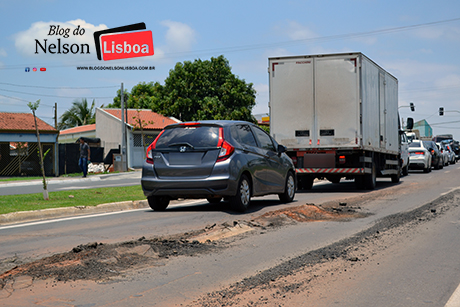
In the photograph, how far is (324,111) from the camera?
1537 centimetres

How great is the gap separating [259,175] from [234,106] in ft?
120

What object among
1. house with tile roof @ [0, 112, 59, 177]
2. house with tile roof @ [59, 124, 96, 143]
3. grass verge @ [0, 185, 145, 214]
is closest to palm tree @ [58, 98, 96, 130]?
house with tile roof @ [59, 124, 96, 143]

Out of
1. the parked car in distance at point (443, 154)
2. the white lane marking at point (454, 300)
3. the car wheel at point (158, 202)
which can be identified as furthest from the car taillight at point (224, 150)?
the parked car in distance at point (443, 154)

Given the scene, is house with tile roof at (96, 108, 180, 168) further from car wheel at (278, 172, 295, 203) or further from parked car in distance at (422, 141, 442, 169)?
car wheel at (278, 172, 295, 203)

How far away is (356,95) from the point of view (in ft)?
49.4

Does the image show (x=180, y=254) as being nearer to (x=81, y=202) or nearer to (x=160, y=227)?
(x=160, y=227)

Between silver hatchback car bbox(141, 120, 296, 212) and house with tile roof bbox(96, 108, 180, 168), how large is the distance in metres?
29.7

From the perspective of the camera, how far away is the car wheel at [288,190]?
40.4 feet

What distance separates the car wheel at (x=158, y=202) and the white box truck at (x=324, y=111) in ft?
18.1

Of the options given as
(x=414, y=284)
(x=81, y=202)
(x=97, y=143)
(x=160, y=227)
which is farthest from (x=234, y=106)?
(x=414, y=284)

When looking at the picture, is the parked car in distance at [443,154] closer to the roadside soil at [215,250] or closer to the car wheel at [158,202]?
the car wheel at [158,202]

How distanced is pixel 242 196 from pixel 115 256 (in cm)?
475

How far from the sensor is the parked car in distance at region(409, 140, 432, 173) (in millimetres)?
28188

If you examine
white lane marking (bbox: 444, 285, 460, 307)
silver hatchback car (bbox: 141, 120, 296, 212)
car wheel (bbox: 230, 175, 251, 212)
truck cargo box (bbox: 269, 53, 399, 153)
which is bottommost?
white lane marking (bbox: 444, 285, 460, 307)
